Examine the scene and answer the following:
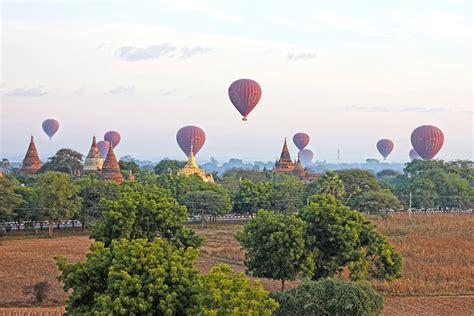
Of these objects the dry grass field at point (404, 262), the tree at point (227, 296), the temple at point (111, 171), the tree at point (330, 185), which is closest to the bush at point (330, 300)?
the dry grass field at point (404, 262)

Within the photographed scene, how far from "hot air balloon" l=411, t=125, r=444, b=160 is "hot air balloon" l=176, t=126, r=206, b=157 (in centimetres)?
3954

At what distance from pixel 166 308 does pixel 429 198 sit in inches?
2336

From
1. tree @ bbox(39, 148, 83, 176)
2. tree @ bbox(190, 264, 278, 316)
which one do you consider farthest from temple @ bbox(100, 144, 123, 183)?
tree @ bbox(190, 264, 278, 316)

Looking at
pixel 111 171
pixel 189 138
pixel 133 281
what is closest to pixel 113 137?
pixel 189 138

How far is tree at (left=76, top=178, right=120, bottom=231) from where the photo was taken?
52312mm

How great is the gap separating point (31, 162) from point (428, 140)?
66843 millimetres

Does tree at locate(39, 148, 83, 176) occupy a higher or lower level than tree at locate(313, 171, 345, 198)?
higher

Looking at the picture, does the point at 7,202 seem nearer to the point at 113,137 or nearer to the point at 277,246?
the point at 277,246

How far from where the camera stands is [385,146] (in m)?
181

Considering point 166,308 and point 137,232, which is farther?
point 137,232

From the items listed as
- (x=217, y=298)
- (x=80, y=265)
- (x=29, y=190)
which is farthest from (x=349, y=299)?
(x=29, y=190)

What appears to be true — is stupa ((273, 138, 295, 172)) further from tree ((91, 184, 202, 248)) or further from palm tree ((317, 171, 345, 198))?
tree ((91, 184, 202, 248))

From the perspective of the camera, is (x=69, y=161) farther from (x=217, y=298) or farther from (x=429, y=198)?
(x=217, y=298)

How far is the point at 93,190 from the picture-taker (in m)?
52.9
